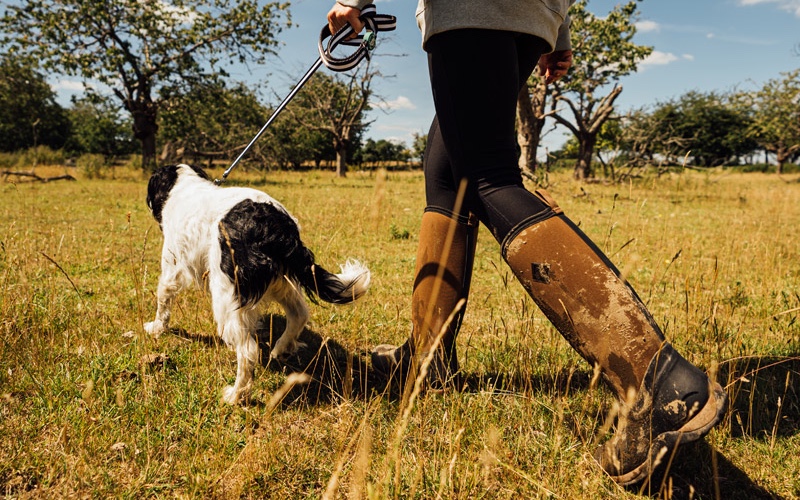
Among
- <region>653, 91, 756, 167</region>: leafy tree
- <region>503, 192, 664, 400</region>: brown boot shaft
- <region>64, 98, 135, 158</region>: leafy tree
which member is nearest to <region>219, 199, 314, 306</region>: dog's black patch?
<region>503, 192, 664, 400</region>: brown boot shaft

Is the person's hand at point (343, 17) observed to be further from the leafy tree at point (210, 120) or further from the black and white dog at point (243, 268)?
the leafy tree at point (210, 120)

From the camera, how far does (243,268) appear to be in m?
2.09

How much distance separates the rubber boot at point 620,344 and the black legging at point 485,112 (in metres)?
0.13

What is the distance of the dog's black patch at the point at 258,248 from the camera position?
6.89ft

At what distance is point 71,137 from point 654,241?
6481 centimetres

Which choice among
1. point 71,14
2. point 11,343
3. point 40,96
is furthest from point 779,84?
point 40,96

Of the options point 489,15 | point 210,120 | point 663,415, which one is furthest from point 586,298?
point 210,120

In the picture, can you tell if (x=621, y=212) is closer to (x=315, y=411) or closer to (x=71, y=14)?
(x=315, y=411)

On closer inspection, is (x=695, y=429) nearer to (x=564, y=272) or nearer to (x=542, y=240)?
(x=564, y=272)

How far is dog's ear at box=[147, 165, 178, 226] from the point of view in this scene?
304 centimetres

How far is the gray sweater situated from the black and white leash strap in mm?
139

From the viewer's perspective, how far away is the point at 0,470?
151 cm

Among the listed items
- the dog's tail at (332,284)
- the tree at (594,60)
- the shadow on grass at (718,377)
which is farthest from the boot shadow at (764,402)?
the tree at (594,60)

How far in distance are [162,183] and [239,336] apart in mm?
1489
